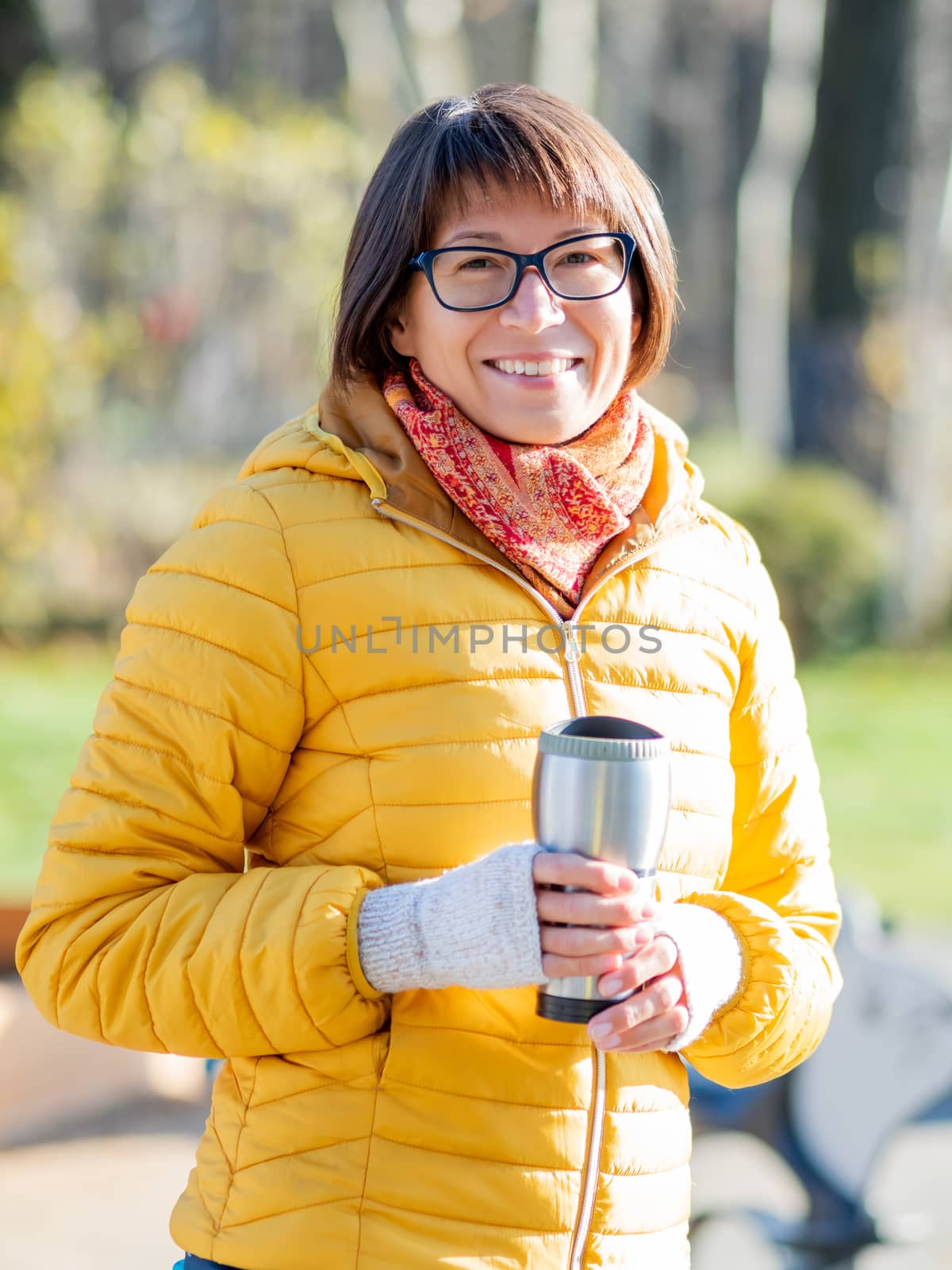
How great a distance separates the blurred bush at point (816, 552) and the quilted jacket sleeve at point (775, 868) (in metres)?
9.23

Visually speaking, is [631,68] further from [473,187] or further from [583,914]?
[583,914]

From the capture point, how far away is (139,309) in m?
11.1

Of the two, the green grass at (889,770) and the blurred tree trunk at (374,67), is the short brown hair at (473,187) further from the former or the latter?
the blurred tree trunk at (374,67)

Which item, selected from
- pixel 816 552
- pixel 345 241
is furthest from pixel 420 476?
pixel 816 552

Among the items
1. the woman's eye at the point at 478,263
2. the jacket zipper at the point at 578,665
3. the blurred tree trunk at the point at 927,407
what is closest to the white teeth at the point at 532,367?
the woman's eye at the point at 478,263

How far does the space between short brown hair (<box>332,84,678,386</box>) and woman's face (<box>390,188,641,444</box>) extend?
3 centimetres

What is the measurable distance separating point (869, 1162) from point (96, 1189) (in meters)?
2.29

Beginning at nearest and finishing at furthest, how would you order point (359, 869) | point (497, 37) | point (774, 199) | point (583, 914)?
point (583, 914) < point (359, 869) < point (497, 37) < point (774, 199)

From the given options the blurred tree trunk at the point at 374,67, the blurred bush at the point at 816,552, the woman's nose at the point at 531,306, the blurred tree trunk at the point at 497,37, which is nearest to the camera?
the woman's nose at the point at 531,306

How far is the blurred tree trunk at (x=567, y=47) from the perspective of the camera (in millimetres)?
12750

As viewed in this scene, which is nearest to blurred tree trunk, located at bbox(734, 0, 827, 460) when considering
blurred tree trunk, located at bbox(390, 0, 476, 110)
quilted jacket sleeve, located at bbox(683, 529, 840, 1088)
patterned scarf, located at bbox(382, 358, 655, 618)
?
blurred tree trunk, located at bbox(390, 0, 476, 110)

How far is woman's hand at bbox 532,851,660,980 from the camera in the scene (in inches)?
63.7

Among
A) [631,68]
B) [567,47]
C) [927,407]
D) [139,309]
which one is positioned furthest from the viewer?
[631,68]

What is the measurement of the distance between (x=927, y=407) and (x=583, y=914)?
1142 centimetres
